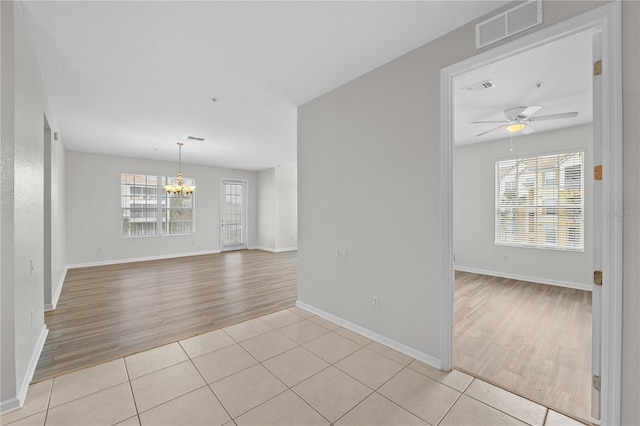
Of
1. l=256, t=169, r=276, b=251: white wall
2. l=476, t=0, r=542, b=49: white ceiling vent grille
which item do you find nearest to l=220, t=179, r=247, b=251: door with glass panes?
l=256, t=169, r=276, b=251: white wall

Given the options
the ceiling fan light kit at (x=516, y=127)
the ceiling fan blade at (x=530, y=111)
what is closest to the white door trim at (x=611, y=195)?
the ceiling fan blade at (x=530, y=111)

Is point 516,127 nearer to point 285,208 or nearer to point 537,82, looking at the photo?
point 537,82

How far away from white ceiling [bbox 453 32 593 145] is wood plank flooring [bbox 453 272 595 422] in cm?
249

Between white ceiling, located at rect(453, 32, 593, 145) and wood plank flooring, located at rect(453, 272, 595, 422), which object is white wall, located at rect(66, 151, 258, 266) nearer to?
wood plank flooring, located at rect(453, 272, 595, 422)

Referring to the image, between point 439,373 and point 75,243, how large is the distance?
308 inches

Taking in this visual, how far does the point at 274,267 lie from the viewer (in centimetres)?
650

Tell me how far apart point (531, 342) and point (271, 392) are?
258 centimetres

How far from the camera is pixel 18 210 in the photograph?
1.94 meters

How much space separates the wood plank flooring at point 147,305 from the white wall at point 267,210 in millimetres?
2526

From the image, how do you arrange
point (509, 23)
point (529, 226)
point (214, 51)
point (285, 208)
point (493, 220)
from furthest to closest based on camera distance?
point (285, 208), point (493, 220), point (529, 226), point (214, 51), point (509, 23)

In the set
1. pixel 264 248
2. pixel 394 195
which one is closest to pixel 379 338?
pixel 394 195

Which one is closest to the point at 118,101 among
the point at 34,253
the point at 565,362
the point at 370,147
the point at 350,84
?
the point at 34,253

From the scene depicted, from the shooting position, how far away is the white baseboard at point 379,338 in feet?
7.76

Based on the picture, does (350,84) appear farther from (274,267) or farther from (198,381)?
(274,267)
